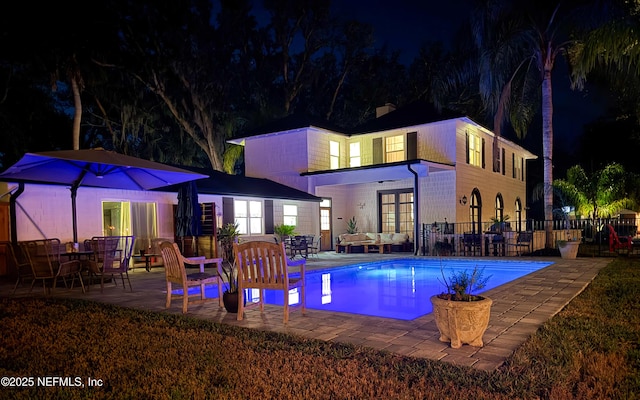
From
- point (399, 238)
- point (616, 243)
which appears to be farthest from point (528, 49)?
point (399, 238)

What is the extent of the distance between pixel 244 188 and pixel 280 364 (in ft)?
40.5

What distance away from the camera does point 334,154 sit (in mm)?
19875

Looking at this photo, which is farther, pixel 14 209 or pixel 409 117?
pixel 409 117

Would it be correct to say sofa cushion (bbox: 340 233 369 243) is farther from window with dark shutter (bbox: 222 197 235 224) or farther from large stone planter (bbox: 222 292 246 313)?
large stone planter (bbox: 222 292 246 313)

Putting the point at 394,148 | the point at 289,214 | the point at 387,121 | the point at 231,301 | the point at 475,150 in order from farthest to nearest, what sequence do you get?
the point at 387,121, the point at 475,150, the point at 394,148, the point at 289,214, the point at 231,301

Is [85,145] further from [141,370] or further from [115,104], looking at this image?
[141,370]

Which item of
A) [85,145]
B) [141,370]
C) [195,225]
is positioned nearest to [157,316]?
[141,370]

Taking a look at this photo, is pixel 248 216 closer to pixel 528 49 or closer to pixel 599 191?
pixel 528 49

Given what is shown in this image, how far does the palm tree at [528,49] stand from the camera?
13523 millimetres

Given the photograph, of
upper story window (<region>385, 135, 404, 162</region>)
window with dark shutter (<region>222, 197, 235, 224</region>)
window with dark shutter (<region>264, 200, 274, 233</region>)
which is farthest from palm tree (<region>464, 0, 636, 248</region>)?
window with dark shutter (<region>222, 197, 235, 224</region>)

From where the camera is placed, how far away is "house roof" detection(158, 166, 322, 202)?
47.2 ft

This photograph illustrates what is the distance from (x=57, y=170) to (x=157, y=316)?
5.21 metres

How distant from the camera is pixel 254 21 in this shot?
2736 centimetres

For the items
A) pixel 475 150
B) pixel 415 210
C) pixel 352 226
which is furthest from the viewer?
pixel 352 226
